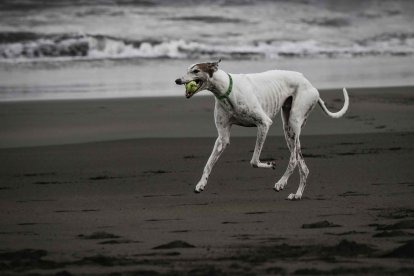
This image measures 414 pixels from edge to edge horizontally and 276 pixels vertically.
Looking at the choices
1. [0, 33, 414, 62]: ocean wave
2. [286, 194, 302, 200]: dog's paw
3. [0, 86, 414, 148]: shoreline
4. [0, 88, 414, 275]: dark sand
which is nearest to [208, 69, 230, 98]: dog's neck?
[0, 88, 414, 275]: dark sand

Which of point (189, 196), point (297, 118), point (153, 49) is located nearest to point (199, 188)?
point (189, 196)

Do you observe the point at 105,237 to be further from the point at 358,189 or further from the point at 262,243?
the point at 358,189

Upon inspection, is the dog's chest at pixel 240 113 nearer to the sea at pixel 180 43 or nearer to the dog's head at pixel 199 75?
the dog's head at pixel 199 75

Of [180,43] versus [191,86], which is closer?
[191,86]

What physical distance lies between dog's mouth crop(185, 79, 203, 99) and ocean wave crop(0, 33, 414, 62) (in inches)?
624

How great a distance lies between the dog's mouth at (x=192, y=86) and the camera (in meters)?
10.2

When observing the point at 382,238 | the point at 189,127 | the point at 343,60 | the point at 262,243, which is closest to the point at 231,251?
the point at 262,243

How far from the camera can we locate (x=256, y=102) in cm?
1035

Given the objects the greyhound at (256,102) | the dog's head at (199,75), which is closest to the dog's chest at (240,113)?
the greyhound at (256,102)

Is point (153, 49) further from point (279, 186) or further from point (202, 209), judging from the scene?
point (202, 209)

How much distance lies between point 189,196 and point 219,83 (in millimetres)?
1221

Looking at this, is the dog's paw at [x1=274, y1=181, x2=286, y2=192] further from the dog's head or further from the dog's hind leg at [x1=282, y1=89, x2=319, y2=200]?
the dog's head

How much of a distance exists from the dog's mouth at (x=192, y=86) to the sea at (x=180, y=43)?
30.7 feet

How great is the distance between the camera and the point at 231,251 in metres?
7.27
